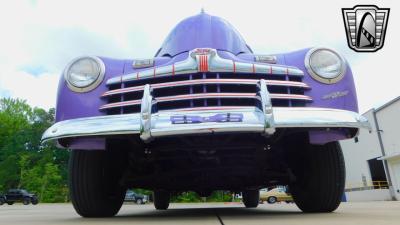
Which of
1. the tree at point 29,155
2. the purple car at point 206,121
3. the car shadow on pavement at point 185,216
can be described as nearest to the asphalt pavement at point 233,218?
the car shadow on pavement at point 185,216

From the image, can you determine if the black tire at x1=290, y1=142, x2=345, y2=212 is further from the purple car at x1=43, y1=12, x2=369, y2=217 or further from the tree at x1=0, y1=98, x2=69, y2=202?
the tree at x1=0, y1=98, x2=69, y2=202

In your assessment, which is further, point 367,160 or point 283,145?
point 367,160

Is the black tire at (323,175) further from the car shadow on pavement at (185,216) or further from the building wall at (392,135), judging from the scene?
the building wall at (392,135)

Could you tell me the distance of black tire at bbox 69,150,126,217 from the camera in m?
3.69

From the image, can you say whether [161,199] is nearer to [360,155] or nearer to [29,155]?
[360,155]

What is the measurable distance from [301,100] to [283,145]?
71 centimetres

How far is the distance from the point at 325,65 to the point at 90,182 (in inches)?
88.0

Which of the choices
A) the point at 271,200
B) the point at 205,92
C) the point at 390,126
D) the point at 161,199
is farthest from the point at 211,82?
the point at 390,126

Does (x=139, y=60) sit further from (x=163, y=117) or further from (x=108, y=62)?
(x=163, y=117)

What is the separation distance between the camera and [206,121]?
2.81m

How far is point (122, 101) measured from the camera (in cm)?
328

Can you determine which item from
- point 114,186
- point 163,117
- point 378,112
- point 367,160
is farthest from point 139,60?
point 367,160

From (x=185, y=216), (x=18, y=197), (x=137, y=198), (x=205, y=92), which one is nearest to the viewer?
(x=205, y=92)

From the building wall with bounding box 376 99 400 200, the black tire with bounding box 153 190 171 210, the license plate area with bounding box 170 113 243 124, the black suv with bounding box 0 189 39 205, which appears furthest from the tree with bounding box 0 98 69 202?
the license plate area with bounding box 170 113 243 124
